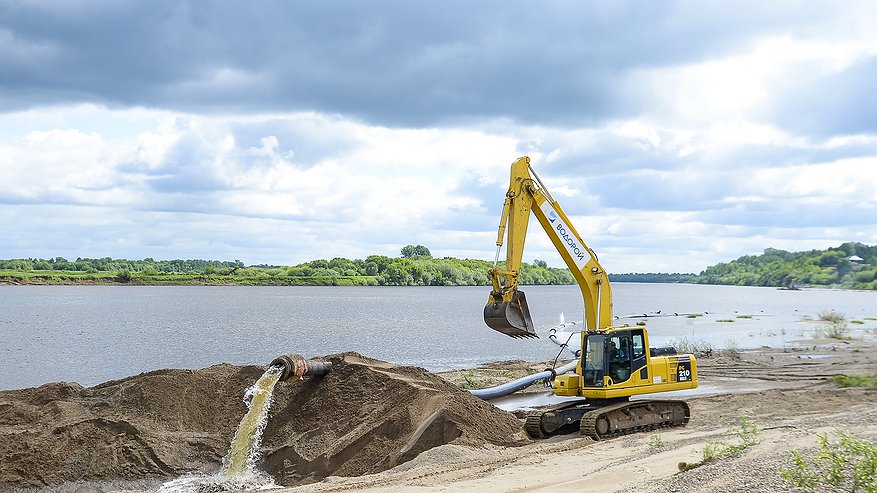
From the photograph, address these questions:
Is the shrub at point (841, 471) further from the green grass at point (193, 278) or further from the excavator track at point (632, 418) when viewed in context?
the green grass at point (193, 278)

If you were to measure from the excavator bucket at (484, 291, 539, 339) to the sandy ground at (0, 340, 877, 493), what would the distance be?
2133mm

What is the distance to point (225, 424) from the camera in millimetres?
20078

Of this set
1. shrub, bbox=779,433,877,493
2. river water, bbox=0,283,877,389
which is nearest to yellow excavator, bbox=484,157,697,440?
shrub, bbox=779,433,877,493

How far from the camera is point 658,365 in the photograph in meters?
18.8

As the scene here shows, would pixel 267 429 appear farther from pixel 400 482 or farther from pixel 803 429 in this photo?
pixel 803 429

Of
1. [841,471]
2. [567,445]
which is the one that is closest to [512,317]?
Answer: [567,445]

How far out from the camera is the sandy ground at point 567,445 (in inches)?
440

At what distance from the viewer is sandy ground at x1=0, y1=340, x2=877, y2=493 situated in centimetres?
1116

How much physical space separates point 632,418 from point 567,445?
249cm

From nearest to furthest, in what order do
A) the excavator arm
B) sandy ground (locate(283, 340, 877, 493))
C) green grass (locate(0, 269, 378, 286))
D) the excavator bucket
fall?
sandy ground (locate(283, 340, 877, 493))
the excavator bucket
the excavator arm
green grass (locate(0, 269, 378, 286))

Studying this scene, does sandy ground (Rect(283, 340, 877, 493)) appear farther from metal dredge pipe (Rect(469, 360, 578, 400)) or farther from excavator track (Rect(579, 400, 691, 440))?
metal dredge pipe (Rect(469, 360, 578, 400))

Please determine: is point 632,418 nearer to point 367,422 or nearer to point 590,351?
point 590,351

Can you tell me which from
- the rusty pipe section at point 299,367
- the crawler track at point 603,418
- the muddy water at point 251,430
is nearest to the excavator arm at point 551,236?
the crawler track at point 603,418

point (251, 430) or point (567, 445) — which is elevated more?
point (567, 445)
